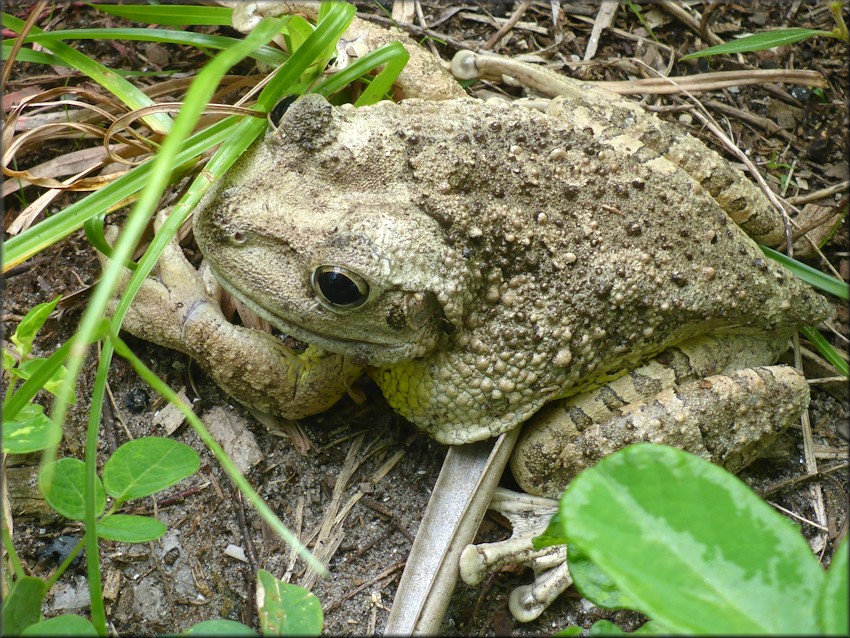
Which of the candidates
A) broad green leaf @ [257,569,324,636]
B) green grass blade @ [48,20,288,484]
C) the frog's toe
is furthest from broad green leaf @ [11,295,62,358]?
the frog's toe

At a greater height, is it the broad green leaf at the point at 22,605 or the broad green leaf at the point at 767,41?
the broad green leaf at the point at 767,41

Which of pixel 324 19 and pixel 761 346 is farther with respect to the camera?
pixel 761 346

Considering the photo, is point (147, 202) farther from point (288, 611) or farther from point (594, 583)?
point (594, 583)

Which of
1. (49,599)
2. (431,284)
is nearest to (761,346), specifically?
(431,284)

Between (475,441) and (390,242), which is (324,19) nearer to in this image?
(390,242)

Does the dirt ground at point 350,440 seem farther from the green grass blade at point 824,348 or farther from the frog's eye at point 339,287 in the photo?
the frog's eye at point 339,287

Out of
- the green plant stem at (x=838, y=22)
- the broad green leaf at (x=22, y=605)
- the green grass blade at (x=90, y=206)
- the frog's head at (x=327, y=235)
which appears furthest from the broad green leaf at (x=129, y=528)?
the green plant stem at (x=838, y=22)
